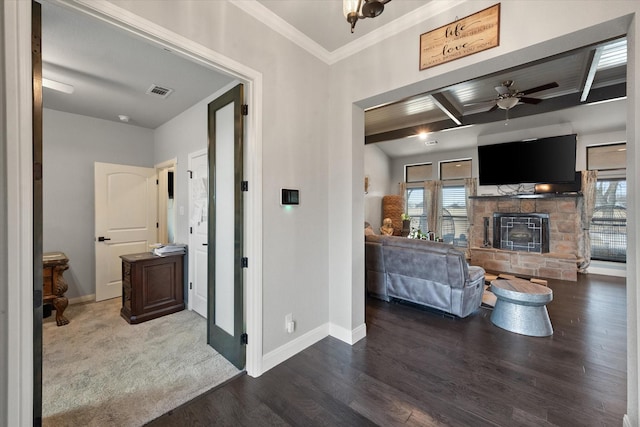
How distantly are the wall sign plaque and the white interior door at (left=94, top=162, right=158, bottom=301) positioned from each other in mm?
4556

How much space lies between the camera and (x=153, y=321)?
3.32 m

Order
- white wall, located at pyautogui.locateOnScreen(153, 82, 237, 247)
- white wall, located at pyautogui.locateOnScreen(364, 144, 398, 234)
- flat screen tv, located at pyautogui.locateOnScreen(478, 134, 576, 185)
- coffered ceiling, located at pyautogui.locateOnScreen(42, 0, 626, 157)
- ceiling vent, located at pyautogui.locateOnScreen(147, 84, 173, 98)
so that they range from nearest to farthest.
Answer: coffered ceiling, located at pyautogui.locateOnScreen(42, 0, 626, 157)
ceiling vent, located at pyautogui.locateOnScreen(147, 84, 173, 98)
white wall, located at pyautogui.locateOnScreen(153, 82, 237, 247)
flat screen tv, located at pyautogui.locateOnScreen(478, 134, 576, 185)
white wall, located at pyautogui.locateOnScreen(364, 144, 398, 234)

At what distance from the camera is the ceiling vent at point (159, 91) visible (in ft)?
10.2

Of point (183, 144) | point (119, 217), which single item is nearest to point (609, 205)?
point (183, 144)

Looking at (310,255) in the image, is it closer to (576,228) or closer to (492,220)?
(492,220)

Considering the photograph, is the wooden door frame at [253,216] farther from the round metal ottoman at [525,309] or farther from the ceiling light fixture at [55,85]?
the round metal ottoman at [525,309]

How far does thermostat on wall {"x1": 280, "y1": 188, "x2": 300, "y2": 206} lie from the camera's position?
7.67 feet

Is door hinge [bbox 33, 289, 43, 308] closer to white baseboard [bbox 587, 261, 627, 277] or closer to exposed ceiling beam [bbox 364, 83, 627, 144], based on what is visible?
exposed ceiling beam [bbox 364, 83, 627, 144]

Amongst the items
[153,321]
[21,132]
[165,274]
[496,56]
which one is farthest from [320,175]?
[153,321]

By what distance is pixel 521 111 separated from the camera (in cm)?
466

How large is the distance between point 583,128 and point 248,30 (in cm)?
673

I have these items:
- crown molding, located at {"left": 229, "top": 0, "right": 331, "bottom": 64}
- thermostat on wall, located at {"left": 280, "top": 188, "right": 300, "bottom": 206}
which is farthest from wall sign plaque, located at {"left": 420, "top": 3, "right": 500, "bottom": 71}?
thermostat on wall, located at {"left": 280, "top": 188, "right": 300, "bottom": 206}

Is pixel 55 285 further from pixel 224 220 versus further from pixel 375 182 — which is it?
pixel 375 182

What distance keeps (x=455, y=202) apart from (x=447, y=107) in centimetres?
337
